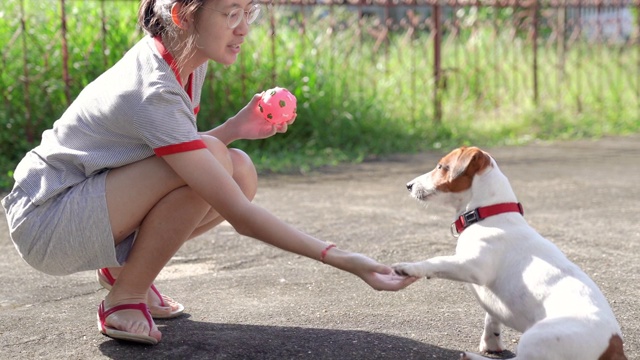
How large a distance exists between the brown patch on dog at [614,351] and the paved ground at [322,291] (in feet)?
1.31

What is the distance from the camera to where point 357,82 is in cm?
814

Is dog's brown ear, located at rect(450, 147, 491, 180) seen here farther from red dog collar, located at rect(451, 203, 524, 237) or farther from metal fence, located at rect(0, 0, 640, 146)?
metal fence, located at rect(0, 0, 640, 146)

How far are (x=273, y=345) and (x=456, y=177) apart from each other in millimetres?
862

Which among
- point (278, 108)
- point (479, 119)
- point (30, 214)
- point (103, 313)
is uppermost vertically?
point (278, 108)

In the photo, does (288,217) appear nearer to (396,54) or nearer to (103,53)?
(103,53)

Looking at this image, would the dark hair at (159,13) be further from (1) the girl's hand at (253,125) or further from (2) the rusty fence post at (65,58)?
(2) the rusty fence post at (65,58)

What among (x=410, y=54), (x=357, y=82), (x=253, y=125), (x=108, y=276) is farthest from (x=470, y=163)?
(x=410, y=54)

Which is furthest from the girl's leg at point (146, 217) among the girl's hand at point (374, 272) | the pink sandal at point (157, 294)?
the girl's hand at point (374, 272)

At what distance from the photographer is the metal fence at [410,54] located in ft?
22.3

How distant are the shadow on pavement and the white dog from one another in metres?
0.29

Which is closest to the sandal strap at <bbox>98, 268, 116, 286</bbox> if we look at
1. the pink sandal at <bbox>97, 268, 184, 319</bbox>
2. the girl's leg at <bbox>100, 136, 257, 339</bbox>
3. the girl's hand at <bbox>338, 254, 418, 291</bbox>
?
the pink sandal at <bbox>97, 268, 184, 319</bbox>

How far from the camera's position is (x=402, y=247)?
175 inches

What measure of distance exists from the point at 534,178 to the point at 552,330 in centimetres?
402

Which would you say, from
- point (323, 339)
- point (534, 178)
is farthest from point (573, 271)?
point (534, 178)
